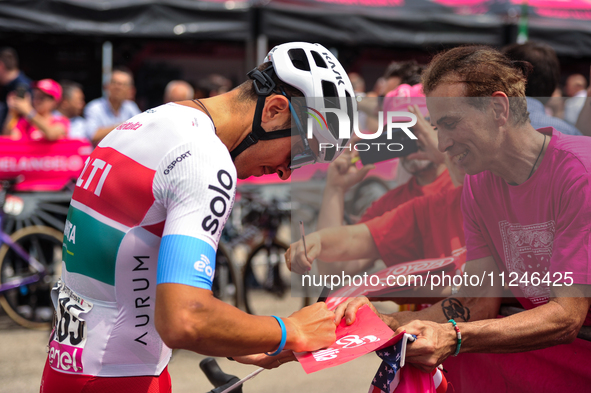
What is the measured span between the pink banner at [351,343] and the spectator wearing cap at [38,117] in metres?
5.21

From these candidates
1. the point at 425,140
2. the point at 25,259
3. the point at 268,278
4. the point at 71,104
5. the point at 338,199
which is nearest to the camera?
the point at 425,140

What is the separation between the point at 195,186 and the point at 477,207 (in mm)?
1226

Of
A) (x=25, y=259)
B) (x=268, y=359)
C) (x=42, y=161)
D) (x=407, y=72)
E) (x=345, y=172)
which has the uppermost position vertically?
(x=407, y=72)

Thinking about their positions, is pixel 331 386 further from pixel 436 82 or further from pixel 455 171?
pixel 436 82

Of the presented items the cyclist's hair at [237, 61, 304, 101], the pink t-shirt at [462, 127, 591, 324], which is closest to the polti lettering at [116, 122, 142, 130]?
the cyclist's hair at [237, 61, 304, 101]

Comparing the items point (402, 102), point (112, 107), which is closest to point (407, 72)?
point (402, 102)

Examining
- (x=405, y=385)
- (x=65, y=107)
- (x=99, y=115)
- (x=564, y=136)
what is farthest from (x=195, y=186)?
(x=65, y=107)

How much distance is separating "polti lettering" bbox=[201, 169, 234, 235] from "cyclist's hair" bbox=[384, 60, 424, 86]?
2499mm

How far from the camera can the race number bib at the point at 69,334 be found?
166 centimetres

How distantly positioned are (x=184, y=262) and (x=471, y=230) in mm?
1294

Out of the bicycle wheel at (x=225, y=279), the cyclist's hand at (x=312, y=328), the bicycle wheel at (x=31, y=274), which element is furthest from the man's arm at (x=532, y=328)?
the bicycle wheel at (x=31, y=274)

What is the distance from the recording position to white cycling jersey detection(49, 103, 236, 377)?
1.49 m

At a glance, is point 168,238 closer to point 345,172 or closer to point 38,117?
point 345,172

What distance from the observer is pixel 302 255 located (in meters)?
2.13
